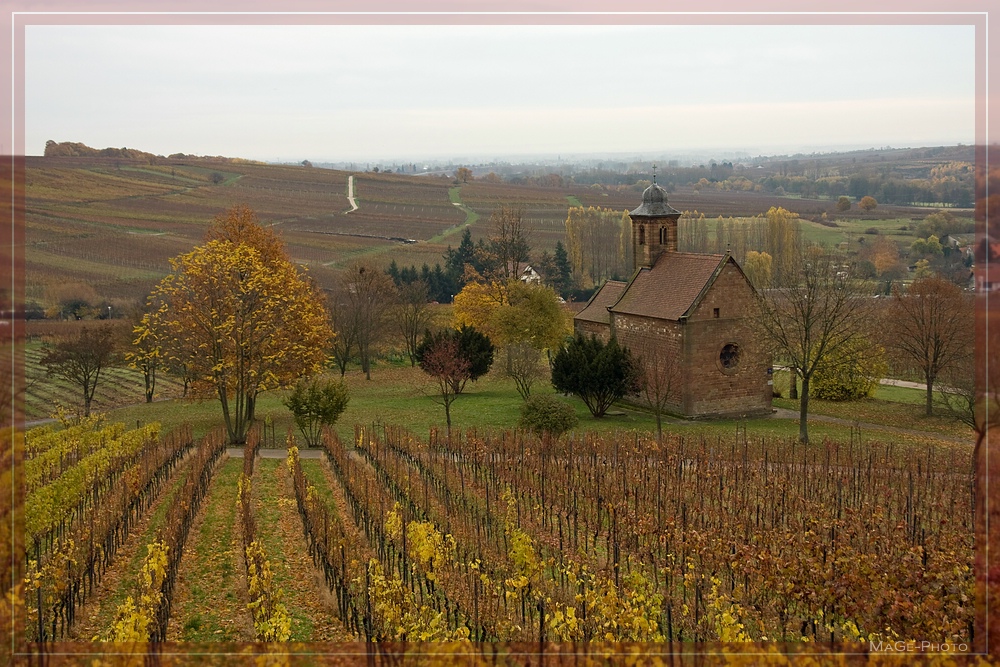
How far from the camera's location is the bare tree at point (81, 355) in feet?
88.7

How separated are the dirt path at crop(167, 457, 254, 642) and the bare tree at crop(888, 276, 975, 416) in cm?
2235

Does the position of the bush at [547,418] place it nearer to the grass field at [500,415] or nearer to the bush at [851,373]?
the grass field at [500,415]

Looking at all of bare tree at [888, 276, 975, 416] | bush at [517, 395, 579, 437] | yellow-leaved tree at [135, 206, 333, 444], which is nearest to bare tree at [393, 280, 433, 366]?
yellow-leaved tree at [135, 206, 333, 444]

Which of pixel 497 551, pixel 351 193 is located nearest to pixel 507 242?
pixel 497 551

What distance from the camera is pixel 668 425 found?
1071 inches

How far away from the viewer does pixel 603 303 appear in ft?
112

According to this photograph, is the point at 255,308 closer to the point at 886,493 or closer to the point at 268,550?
the point at 268,550

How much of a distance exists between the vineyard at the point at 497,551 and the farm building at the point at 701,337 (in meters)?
8.18

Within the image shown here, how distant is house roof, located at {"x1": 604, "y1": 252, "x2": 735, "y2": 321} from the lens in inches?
1104

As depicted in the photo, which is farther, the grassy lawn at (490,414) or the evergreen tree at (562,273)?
the evergreen tree at (562,273)

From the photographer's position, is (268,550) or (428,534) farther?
(268,550)

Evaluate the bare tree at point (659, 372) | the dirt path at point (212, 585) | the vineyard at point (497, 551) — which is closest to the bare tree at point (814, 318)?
the bare tree at point (659, 372)

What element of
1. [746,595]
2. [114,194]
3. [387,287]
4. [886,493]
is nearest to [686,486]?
[886,493]

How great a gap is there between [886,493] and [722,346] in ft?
42.5
